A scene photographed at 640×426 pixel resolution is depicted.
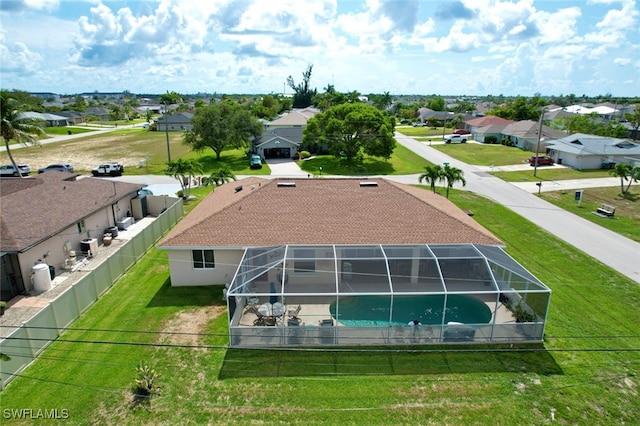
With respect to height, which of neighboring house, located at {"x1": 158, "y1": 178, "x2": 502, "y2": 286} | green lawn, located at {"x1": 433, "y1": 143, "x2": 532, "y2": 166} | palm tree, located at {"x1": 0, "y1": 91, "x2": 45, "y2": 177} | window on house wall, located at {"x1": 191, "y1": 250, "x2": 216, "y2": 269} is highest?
palm tree, located at {"x1": 0, "y1": 91, "x2": 45, "y2": 177}

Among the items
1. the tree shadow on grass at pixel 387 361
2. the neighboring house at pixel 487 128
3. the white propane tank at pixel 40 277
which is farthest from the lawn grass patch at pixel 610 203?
the white propane tank at pixel 40 277

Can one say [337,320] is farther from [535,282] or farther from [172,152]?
[172,152]

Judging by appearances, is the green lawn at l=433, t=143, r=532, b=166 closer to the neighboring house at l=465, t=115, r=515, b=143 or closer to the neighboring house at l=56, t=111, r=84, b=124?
the neighboring house at l=465, t=115, r=515, b=143

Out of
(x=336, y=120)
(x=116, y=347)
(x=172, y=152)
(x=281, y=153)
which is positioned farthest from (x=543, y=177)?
(x=172, y=152)

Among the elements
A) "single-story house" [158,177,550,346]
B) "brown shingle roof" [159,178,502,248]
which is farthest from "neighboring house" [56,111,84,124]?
"single-story house" [158,177,550,346]

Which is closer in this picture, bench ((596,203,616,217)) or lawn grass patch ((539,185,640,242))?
lawn grass patch ((539,185,640,242))

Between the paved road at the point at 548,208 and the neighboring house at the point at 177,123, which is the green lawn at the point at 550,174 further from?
the neighboring house at the point at 177,123
